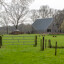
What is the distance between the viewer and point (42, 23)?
58.2 m

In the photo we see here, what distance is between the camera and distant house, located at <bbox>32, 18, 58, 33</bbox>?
5453cm

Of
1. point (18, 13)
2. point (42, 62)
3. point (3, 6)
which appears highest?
point (18, 13)

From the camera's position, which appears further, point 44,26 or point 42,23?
point 42,23

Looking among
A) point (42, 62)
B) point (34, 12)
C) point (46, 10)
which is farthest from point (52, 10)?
point (42, 62)

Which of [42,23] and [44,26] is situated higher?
[42,23]

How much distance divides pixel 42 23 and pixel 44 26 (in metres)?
3.01

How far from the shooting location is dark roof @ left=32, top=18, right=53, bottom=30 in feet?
181

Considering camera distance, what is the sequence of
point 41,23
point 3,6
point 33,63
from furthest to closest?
point 41,23 → point 3,6 → point 33,63

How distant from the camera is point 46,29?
54219 mm

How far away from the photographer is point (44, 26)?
5562cm

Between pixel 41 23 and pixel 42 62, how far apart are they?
51.7 m

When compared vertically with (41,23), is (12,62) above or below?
below

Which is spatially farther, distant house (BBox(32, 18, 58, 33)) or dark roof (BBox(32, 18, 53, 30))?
dark roof (BBox(32, 18, 53, 30))

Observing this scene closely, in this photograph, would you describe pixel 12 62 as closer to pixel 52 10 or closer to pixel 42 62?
pixel 42 62
